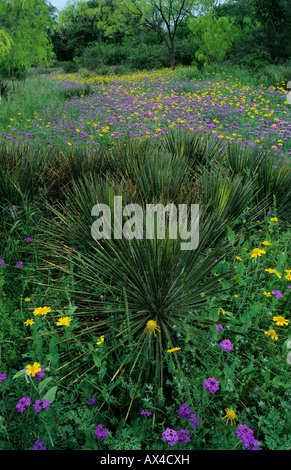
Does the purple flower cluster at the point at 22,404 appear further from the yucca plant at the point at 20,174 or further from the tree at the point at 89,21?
the tree at the point at 89,21

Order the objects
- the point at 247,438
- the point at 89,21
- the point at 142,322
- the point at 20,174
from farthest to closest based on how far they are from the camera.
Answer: the point at 89,21 → the point at 20,174 → the point at 142,322 → the point at 247,438

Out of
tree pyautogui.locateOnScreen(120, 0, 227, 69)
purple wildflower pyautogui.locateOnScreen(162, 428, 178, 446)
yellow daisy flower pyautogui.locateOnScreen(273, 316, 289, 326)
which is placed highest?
tree pyautogui.locateOnScreen(120, 0, 227, 69)

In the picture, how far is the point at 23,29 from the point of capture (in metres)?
12.4

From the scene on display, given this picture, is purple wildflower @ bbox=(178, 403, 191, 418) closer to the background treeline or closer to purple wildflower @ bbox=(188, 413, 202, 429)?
purple wildflower @ bbox=(188, 413, 202, 429)

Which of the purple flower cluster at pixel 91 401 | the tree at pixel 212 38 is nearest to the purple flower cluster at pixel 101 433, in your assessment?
the purple flower cluster at pixel 91 401

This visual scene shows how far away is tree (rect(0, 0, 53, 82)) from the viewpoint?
38.2 feet

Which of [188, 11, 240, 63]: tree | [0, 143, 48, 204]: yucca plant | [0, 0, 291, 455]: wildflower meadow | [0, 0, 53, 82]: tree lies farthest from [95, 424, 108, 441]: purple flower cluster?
[188, 11, 240, 63]: tree

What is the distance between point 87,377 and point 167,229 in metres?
0.79

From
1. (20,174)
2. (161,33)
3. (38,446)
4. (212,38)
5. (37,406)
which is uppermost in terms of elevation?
(161,33)

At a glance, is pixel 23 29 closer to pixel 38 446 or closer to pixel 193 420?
pixel 38 446

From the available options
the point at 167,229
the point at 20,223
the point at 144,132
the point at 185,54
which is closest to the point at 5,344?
the point at 167,229

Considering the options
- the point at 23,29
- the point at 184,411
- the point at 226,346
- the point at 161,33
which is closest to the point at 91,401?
the point at 184,411

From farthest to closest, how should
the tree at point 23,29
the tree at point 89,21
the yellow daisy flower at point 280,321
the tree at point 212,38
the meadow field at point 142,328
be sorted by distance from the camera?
the tree at point 89,21
the tree at point 212,38
the tree at point 23,29
the yellow daisy flower at point 280,321
the meadow field at point 142,328

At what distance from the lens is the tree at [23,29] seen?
11656 millimetres
